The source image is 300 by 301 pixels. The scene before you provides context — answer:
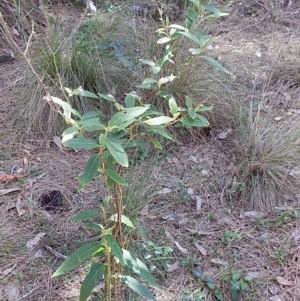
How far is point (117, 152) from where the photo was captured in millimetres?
1174

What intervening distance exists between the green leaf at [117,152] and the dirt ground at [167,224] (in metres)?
0.93

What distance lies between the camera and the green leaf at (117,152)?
3.80ft

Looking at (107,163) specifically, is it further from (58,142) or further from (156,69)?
(58,142)

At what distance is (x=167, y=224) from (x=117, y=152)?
1.14 m

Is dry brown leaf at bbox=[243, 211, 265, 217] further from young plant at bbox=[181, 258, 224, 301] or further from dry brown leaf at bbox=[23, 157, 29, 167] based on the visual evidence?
dry brown leaf at bbox=[23, 157, 29, 167]

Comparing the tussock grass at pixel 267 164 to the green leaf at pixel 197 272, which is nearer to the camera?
the green leaf at pixel 197 272

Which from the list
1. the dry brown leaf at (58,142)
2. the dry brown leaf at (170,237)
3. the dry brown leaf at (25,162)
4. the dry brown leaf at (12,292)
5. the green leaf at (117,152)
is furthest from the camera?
the dry brown leaf at (58,142)

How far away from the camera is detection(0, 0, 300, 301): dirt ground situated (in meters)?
1.94

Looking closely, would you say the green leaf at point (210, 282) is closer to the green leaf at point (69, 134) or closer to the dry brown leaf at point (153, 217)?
the dry brown leaf at point (153, 217)

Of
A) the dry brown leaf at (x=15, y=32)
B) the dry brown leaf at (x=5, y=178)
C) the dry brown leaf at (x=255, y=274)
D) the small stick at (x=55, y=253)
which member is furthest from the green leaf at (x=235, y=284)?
the dry brown leaf at (x=15, y=32)

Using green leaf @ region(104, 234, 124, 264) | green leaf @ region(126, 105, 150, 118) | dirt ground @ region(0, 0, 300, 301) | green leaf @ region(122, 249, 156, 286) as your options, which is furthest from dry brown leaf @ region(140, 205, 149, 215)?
green leaf @ region(126, 105, 150, 118)

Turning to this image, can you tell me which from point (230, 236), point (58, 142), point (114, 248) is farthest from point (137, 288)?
point (58, 142)

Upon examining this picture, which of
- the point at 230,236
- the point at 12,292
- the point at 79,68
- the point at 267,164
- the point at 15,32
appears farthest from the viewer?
the point at 15,32

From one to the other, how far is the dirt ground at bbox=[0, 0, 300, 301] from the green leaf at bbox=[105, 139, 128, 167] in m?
0.93
